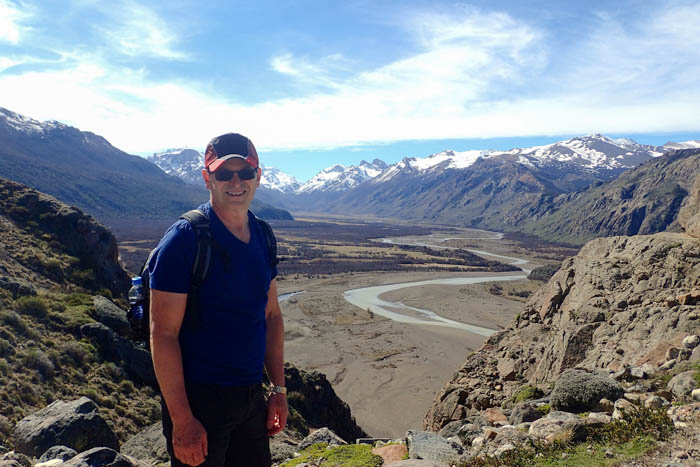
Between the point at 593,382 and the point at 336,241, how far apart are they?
5501 inches

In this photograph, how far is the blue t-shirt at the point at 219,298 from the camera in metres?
2.68

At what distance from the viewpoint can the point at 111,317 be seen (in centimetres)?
1487

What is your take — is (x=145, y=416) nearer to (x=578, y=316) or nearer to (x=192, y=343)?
(x=192, y=343)

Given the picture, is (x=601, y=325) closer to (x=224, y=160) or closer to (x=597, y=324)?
(x=597, y=324)

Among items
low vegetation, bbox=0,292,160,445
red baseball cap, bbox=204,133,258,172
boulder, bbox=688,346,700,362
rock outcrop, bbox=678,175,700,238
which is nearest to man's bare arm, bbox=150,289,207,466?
red baseball cap, bbox=204,133,258,172

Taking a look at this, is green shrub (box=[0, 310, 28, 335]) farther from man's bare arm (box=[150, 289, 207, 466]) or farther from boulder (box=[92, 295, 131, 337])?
man's bare arm (box=[150, 289, 207, 466])

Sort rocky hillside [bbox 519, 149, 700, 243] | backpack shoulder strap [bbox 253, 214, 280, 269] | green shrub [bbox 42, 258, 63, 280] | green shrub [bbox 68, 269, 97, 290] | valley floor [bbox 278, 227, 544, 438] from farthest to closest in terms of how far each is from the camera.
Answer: rocky hillside [bbox 519, 149, 700, 243] < valley floor [bbox 278, 227, 544, 438] < green shrub [bbox 68, 269, 97, 290] < green shrub [bbox 42, 258, 63, 280] < backpack shoulder strap [bbox 253, 214, 280, 269]

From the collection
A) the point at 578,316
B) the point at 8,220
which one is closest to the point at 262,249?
the point at 578,316

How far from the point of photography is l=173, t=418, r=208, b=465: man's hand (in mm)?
2740

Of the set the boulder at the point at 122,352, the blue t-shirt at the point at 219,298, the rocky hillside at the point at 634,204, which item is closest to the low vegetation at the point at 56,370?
the boulder at the point at 122,352

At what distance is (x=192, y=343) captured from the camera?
9.27 ft

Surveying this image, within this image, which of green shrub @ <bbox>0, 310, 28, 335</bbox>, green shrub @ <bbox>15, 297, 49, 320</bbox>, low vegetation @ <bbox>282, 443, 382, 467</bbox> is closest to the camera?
low vegetation @ <bbox>282, 443, 382, 467</bbox>

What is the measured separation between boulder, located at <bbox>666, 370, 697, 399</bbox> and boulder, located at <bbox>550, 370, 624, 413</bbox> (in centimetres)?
71

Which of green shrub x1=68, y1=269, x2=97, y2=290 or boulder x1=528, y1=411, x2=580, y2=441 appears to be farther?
green shrub x1=68, y1=269, x2=97, y2=290
